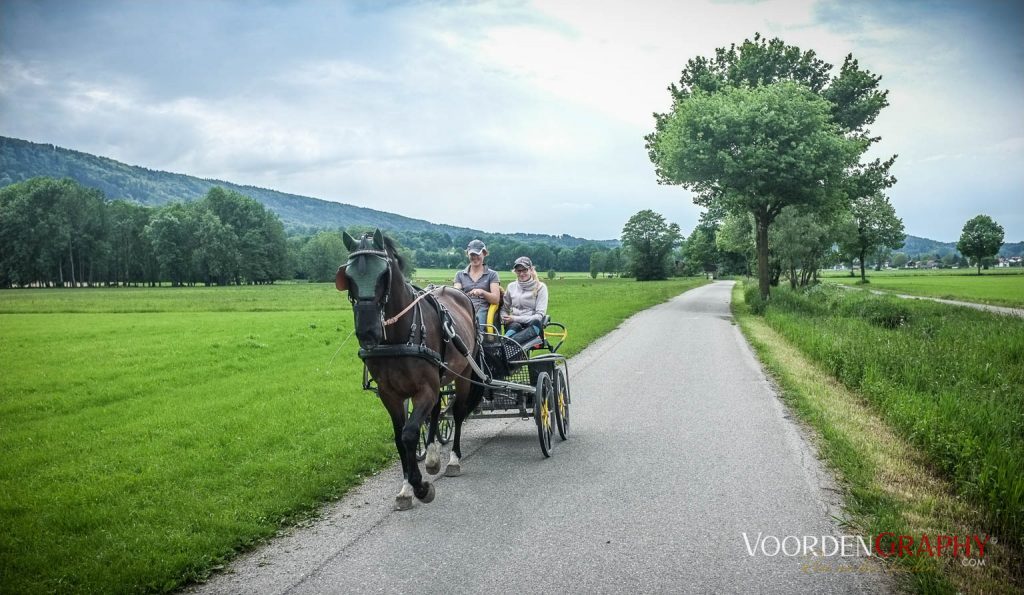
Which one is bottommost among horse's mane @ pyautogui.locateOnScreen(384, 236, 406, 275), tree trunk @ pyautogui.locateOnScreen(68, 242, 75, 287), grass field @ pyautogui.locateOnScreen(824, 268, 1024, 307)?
grass field @ pyautogui.locateOnScreen(824, 268, 1024, 307)

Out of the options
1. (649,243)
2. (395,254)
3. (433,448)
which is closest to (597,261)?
(649,243)

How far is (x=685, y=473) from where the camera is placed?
6020 millimetres

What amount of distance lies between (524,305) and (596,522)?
3.86 metres

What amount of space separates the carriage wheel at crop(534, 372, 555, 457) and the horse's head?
7.13ft

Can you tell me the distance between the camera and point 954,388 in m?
7.89

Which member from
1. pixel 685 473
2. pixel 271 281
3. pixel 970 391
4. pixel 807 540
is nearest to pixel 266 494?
pixel 685 473

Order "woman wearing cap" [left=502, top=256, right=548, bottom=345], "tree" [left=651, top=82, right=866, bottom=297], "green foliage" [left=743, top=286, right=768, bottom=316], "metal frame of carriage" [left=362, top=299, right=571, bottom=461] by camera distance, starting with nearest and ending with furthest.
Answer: "metal frame of carriage" [left=362, top=299, right=571, bottom=461] < "woman wearing cap" [left=502, top=256, right=548, bottom=345] < "tree" [left=651, top=82, right=866, bottom=297] < "green foliage" [left=743, top=286, right=768, bottom=316]

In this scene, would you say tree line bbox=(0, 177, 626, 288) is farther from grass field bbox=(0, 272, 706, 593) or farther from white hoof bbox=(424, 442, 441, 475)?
white hoof bbox=(424, 442, 441, 475)

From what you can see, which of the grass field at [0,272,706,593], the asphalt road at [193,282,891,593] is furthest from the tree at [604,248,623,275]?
the asphalt road at [193,282,891,593]

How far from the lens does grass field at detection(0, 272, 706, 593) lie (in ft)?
14.6

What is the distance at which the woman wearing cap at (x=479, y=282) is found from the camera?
24.7ft

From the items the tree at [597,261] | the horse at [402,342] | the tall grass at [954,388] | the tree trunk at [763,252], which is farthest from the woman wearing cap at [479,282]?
the tree at [597,261]

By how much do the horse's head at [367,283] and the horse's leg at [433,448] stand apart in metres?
1.35

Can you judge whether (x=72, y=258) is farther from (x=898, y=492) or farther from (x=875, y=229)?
(x=875, y=229)
